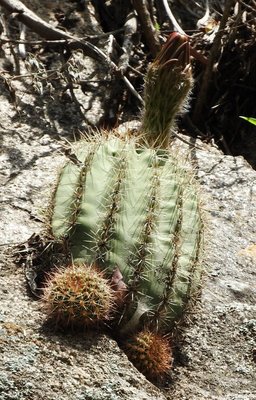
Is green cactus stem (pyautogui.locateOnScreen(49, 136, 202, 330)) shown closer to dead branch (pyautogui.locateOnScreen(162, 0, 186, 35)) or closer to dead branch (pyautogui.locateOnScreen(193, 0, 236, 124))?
dead branch (pyautogui.locateOnScreen(193, 0, 236, 124))

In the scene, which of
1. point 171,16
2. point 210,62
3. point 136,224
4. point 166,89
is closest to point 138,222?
point 136,224

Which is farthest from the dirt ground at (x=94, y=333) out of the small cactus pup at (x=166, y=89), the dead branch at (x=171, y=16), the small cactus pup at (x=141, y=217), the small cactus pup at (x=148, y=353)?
the dead branch at (x=171, y=16)

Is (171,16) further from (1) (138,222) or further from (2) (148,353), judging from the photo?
(2) (148,353)

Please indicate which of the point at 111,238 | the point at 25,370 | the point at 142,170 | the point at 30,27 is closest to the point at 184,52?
the point at 142,170

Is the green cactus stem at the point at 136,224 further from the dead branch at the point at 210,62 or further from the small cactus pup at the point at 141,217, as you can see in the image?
the dead branch at the point at 210,62

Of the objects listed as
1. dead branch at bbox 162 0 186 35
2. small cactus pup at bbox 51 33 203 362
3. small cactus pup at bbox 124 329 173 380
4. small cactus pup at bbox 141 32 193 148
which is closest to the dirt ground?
small cactus pup at bbox 124 329 173 380

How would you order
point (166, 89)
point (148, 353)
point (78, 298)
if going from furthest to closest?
point (166, 89)
point (148, 353)
point (78, 298)

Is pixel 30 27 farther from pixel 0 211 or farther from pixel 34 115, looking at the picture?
pixel 0 211
